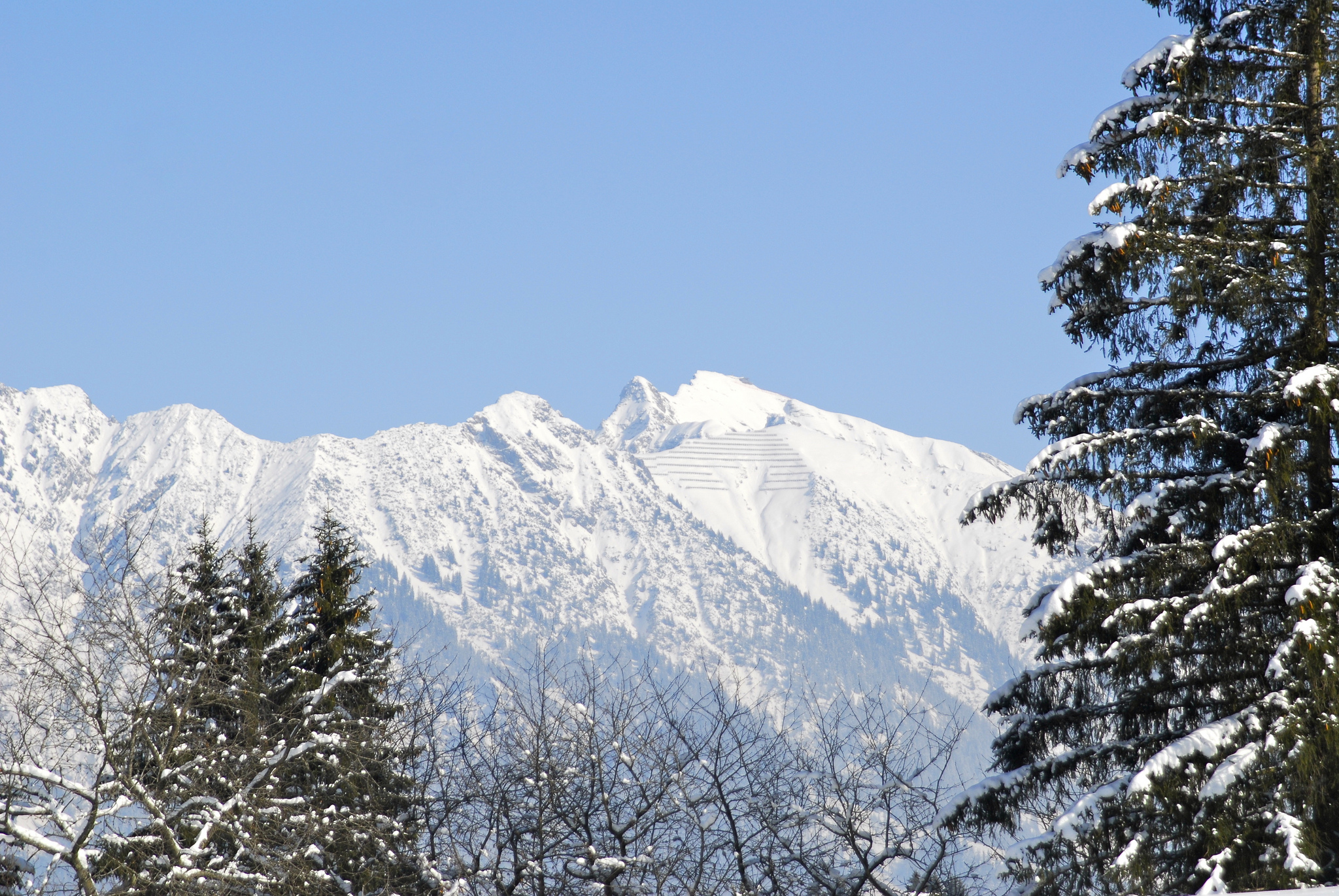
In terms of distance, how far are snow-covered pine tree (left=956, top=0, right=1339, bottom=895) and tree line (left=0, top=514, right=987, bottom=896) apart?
2.07m

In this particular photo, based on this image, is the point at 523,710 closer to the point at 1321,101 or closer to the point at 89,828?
the point at 89,828

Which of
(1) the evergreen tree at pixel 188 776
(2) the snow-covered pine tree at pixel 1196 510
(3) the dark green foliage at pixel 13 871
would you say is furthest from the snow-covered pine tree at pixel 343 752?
(2) the snow-covered pine tree at pixel 1196 510

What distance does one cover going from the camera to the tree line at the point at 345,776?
10.3 meters

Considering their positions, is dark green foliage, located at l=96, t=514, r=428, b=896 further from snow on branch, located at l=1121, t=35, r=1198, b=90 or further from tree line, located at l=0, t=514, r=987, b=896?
snow on branch, located at l=1121, t=35, r=1198, b=90

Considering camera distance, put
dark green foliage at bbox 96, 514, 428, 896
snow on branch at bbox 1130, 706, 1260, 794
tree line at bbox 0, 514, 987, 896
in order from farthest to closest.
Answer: dark green foliage at bbox 96, 514, 428, 896 < tree line at bbox 0, 514, 987, 896 < snow on branch at bbox 1130, 706, 1260, 794

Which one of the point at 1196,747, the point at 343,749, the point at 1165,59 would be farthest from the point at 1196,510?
the point at 343,749

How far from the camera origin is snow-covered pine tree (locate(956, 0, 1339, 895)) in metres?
8.30

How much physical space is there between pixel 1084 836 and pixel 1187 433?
302cm

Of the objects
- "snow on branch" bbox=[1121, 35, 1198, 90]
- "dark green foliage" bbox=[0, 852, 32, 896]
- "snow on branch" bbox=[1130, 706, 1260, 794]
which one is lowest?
"dark green foliage" bbox=[0, 852, 32, 896]

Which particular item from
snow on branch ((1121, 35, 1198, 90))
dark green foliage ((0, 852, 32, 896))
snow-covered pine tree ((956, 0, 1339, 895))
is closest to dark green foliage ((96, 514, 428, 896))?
dark green foliage ((0, 852, 32, 896))

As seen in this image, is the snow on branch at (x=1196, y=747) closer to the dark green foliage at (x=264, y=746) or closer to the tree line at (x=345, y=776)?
the tree line at (x=345, y=776)

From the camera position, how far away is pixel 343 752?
14.6m

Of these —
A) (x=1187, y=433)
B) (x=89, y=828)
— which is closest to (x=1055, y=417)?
(x=1187, y=433)

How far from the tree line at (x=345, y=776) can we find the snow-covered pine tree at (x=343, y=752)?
0.25 ft
